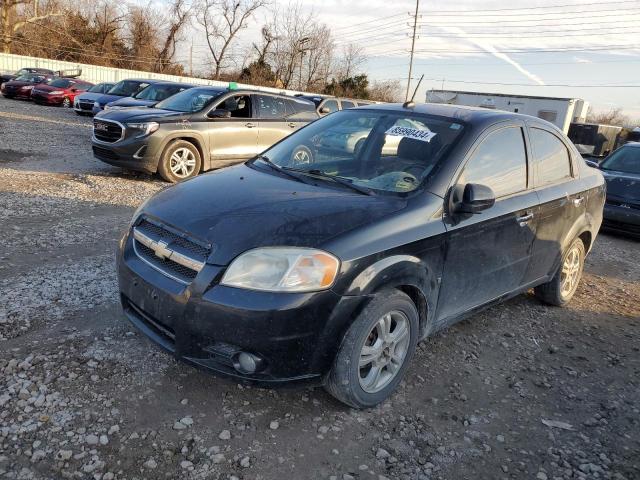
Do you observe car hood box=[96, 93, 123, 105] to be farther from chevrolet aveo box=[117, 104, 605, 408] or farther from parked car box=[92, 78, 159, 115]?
chevrolet aveo box=[117, 104, 605, 408]

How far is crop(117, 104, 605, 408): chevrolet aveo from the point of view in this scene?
2621 mm

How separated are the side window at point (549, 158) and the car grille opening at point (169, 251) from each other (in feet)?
9.30

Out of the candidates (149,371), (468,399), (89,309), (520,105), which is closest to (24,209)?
(89,309)

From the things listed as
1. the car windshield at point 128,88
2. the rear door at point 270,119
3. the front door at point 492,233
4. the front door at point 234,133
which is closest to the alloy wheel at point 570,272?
the front door at point 492,233

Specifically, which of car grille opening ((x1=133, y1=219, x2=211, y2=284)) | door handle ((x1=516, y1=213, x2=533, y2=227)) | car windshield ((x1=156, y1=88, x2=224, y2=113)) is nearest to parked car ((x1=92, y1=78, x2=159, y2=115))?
car windshield ((x1=156, y1=88, x2=224, y2=113))

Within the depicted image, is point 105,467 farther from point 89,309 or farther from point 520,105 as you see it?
point 520,105

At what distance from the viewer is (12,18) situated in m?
42.0

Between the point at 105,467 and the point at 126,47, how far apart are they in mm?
51798

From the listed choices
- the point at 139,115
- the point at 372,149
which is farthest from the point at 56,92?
the point at 372,149

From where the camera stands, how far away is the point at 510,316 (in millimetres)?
4742

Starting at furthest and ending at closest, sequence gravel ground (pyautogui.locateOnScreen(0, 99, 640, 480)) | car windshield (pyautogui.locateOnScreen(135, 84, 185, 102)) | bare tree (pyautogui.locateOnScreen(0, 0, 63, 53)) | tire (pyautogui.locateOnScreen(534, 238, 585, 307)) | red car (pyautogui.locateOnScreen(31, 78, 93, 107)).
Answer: bare tree (pyautogui.locateOnScreen(0, 0, 63, 53)) → red car (pyautogui.locateOnScreen(31, 78, 93, 107)) → car windshield (pyautogui.locateOnScreen(135, 84, 185, 102)) → tire (pyautogui.locateOnScreen(534, 238, 585, 307)) → gravel ground (pyautogui.locateOnScreen(0, 99, 640, 480))

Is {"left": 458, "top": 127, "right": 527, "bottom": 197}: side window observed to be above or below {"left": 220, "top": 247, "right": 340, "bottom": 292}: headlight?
above

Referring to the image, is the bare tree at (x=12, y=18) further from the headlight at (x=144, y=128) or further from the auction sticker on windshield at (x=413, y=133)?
the auction sticker on windshield at (x=413, y=133)

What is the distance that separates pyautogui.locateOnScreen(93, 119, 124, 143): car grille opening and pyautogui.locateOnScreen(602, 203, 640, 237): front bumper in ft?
26.8
